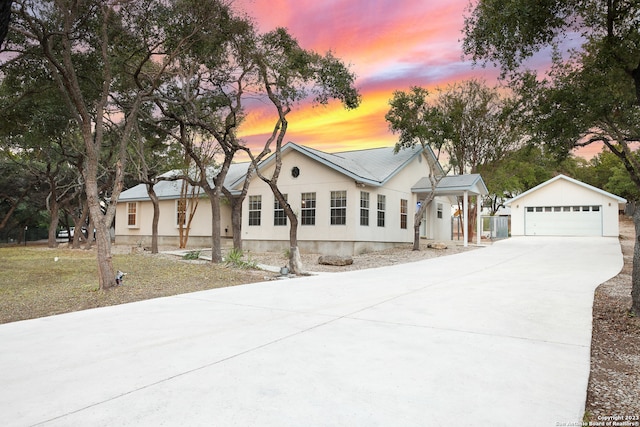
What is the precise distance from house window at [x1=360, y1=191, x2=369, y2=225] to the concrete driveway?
10663 millimetres

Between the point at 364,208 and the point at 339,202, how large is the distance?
116 centimetres

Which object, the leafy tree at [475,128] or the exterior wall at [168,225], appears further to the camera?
the leafy tree at [475,128]

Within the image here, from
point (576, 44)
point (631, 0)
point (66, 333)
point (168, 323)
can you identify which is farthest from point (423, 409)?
point (576, 44)

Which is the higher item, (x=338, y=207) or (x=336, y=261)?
(x=338, y=207)

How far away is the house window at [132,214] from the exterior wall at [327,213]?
33.3ft

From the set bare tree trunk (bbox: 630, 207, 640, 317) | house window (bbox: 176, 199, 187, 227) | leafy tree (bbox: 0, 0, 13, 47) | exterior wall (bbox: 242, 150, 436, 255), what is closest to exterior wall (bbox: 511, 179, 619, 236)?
exterior wall (bbox: 242, 150, 436, 255)

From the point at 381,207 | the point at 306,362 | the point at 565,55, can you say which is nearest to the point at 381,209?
the point at 381,207

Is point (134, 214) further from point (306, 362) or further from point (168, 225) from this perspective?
point (306, 362)

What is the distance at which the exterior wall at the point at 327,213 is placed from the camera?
58.9ft

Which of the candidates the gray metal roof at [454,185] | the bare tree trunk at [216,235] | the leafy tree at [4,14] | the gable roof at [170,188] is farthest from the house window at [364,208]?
the leafy tree at [4,14]

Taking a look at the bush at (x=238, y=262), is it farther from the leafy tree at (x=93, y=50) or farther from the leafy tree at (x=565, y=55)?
the leafy tree at (x=565, y=55)

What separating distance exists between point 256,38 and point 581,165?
177 ft

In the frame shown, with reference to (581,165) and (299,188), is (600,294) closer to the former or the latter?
(299,188)

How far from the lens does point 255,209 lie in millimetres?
21031
